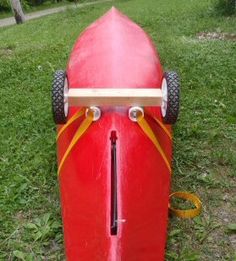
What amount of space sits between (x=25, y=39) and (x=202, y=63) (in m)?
5.12

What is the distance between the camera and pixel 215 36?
9773 millimetres

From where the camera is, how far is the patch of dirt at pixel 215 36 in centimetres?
951

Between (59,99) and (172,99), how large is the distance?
28.1 inches

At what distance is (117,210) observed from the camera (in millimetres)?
3066

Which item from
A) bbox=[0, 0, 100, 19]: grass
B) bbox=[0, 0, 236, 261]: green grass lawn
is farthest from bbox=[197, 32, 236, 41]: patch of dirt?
bbox=[0, 0, 100, 19]: grass

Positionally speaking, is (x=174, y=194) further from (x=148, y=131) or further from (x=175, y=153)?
(x=148, y=131)

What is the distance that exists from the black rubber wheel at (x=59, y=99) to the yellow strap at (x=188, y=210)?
4.00 ft

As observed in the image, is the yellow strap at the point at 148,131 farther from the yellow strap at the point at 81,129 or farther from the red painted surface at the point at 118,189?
the yellow strap at the point at 81,129

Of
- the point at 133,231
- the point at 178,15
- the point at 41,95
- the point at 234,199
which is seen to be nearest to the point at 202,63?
the point at 41,95

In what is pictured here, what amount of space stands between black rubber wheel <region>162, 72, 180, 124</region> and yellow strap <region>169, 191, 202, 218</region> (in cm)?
92

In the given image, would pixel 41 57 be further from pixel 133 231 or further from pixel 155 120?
pixel 133 231

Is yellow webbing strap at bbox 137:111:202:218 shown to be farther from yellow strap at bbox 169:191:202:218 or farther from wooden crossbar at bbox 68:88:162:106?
wooden crossbar at bbox 68:88:162:106

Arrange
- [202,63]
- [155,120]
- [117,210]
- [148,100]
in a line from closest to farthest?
[117,210] → [148,100] → [155,120] → [202,63]

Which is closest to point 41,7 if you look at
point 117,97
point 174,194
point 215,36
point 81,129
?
point 215,36
